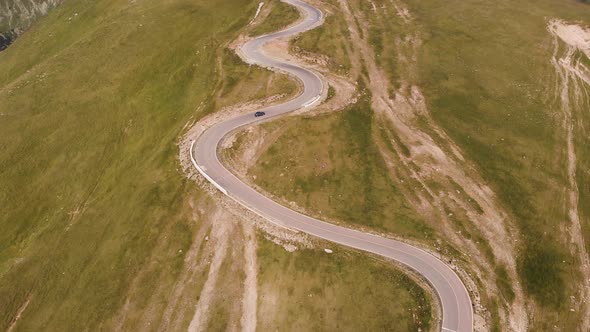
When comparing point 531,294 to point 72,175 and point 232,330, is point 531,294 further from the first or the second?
point 72,175

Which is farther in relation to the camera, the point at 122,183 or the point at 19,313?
the point at 122,183

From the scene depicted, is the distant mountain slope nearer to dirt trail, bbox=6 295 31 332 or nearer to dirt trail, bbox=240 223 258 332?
dirt trail, bbox=6 295 31 332

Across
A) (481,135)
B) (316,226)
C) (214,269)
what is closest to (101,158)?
(214,269)

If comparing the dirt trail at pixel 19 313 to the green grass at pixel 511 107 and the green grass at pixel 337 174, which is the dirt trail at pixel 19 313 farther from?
the green grass at pixel 511 107

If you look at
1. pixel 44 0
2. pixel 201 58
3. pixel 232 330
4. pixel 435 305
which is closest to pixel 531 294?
pixel 435 305

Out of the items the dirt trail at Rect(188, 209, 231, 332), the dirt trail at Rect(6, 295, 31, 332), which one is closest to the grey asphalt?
the dirt trail at Rect(188, 209, 231, 332)

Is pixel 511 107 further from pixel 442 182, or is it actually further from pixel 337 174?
pixel 337 174
